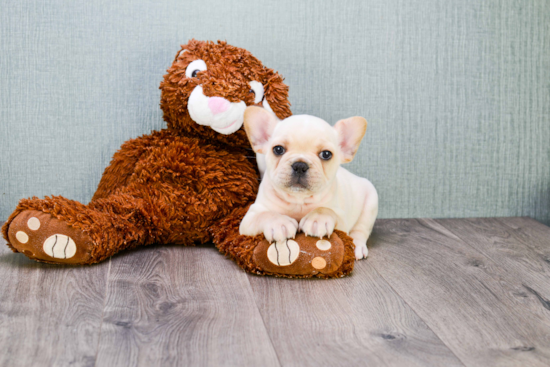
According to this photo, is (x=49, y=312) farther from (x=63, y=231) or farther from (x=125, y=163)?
(x=125, y=163)

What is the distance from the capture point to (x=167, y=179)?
1492mm

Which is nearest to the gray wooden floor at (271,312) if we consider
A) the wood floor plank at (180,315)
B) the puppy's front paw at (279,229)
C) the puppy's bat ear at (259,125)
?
the wood floor plank at (180,315)

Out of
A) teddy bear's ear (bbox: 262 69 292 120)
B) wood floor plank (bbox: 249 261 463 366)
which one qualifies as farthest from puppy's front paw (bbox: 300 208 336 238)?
teddy bear's ear (bbox: 262 69 292 120)

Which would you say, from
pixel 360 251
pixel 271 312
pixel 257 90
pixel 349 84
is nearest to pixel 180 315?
pixel 271 312

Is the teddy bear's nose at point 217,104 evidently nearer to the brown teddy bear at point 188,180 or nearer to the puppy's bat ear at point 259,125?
the brown teddy bear at point 188,180

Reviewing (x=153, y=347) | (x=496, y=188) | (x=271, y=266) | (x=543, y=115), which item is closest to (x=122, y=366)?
(x=153, y=347)

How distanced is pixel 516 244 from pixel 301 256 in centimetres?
76

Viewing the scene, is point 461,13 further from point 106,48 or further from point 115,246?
point 115,246

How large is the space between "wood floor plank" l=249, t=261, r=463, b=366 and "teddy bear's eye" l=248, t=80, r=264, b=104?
521 millimetres

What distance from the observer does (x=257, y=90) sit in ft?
4.98

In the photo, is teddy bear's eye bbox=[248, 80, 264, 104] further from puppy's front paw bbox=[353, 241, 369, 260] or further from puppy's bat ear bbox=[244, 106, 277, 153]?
puppy's front paw bbox=[353, 241, 369, 260]

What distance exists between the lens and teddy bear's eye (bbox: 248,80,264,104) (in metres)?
1.51

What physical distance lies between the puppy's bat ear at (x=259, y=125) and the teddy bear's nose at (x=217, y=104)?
0.14m

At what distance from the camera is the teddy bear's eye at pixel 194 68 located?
149 cm
